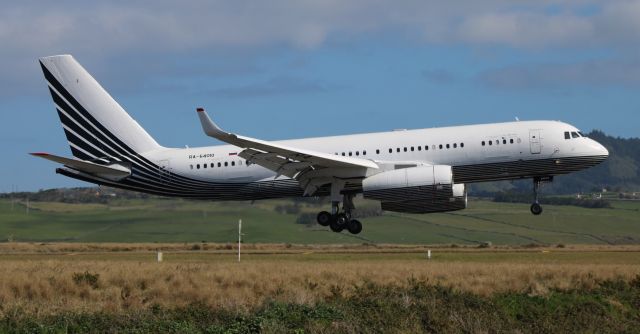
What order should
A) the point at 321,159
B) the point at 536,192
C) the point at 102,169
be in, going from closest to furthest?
the point at 321,159, the point at 536,192, the point at 102,169

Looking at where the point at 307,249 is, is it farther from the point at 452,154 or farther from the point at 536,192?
the point at 452,154

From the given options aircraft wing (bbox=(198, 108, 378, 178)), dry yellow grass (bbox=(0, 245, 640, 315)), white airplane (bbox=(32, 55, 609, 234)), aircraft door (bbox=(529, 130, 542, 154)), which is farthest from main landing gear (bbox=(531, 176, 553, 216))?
aircraft wing (bbox=(198, 108, 378, 178))

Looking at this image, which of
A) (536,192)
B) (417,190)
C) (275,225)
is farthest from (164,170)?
(275,225)

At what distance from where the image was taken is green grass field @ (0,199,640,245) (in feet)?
267

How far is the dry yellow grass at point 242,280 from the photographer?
1341 inches

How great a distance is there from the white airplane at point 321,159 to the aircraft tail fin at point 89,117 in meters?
0.05

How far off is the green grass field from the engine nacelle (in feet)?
72.6

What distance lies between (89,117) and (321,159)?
45.1ft

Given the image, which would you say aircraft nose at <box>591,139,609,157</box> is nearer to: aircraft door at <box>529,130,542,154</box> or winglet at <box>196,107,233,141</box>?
aircraft door at <box>529,130,542,154</box>

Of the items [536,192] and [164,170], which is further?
[164,170]

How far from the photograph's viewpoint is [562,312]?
29.8m

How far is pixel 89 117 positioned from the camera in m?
52.3

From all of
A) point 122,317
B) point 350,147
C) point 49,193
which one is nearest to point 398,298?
point 122,317

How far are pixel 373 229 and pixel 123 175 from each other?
4173 centimetres
